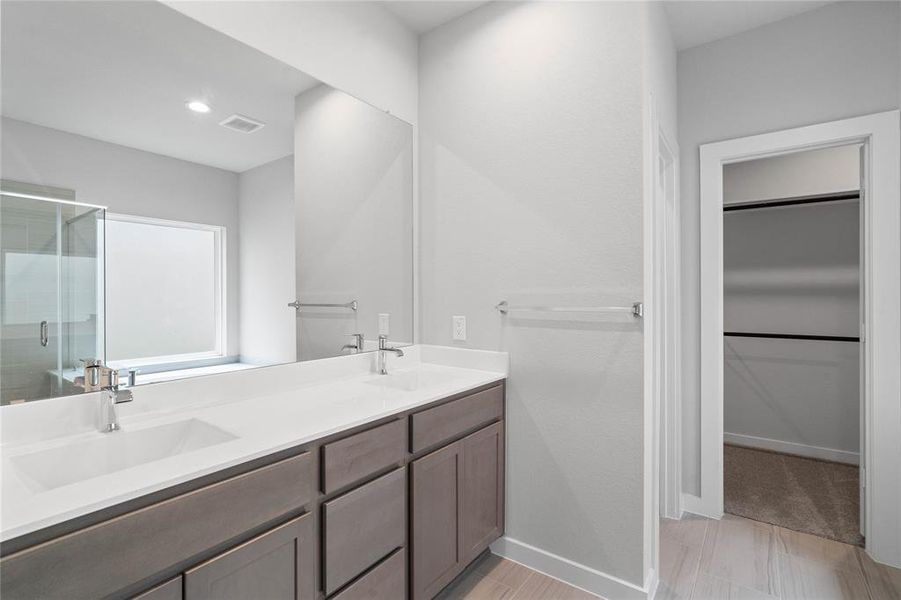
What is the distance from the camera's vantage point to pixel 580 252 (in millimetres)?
1869

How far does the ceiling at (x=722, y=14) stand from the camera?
7.13 ft

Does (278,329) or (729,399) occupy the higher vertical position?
(278,329)

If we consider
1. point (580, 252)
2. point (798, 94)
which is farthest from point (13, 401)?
point (798, 94)

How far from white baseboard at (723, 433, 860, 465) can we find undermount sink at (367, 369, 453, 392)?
116 inches

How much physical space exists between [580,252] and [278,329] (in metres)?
1.32

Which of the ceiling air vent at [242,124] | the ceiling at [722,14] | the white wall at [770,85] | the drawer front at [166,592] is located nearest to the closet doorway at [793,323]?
the white wall at [770,85]

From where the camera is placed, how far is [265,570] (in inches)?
42.8

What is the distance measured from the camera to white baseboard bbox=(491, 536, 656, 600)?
1753 mm

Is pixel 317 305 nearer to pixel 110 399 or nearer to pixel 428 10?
pixel 110 399

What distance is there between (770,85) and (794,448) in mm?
2693

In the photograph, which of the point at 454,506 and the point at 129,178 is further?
the point at 454,506

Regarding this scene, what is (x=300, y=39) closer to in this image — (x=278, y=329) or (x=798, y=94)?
(x=278, y=329)

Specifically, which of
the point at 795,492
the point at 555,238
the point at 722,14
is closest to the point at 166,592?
the point at 555,238

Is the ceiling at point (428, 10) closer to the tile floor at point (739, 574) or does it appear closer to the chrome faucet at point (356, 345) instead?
the chrome faucet at point (356, 345)
